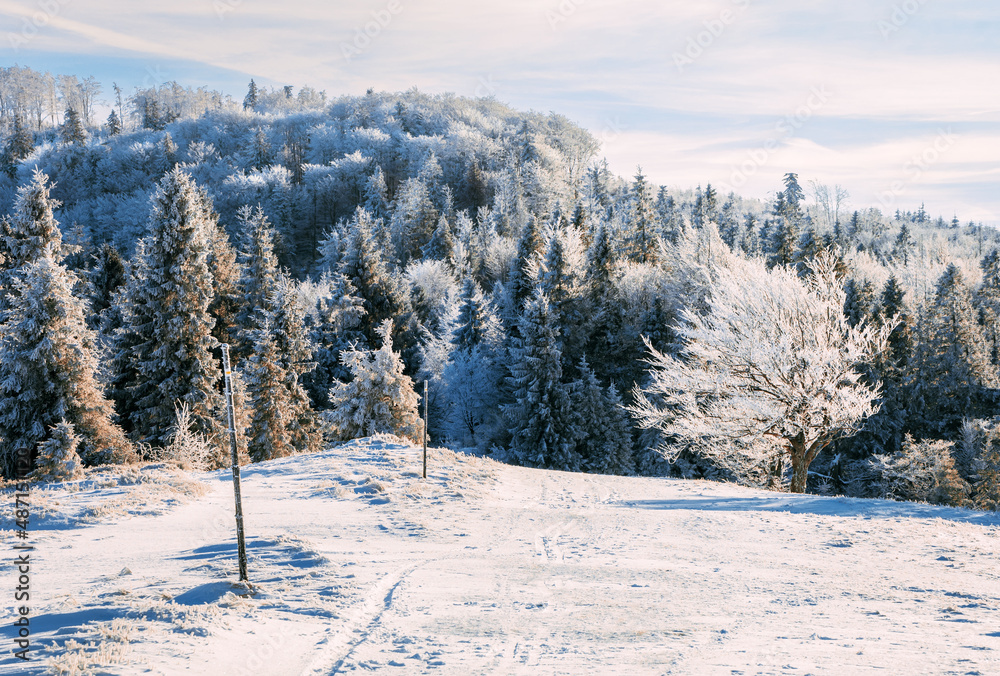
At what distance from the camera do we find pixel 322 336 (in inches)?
1790

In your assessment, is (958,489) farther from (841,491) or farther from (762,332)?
(762,332)

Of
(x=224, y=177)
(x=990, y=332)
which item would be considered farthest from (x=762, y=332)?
(x=224, y=177)

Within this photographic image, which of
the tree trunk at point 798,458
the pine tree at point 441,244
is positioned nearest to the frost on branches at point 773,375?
the tree trunk at point 798,458

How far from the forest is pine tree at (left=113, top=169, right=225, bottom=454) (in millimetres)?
118

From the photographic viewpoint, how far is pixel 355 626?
832 centimetres

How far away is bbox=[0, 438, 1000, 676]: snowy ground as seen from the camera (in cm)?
729

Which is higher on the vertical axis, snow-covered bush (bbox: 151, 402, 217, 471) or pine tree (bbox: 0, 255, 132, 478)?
pine tree (bbox: 0, 255, 132, 478)

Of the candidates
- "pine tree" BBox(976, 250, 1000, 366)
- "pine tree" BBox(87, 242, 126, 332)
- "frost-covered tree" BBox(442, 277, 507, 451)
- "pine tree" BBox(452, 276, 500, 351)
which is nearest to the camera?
"frost-covered tree" BBox(442, 277, 507, 451)

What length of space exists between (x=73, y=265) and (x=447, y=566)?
2584 inches

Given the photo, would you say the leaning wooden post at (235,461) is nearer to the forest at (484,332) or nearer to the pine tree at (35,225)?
the forest at (484,332)

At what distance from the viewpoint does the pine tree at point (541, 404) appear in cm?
3828

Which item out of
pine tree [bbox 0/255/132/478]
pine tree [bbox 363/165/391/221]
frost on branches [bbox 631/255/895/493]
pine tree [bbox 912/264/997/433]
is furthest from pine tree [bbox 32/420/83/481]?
pine tree [bbox 363/165/391/221]

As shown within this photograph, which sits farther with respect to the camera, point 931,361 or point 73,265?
point 73,265

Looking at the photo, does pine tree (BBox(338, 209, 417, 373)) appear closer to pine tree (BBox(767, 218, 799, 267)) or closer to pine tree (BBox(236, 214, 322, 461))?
pine tree (BBox(236, 214, 322, 461))
